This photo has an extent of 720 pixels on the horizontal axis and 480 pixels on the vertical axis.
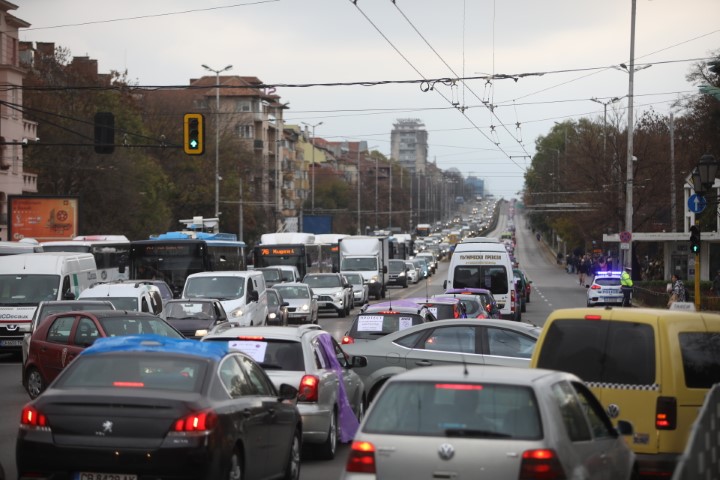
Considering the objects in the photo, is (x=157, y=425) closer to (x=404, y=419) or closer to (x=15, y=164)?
(x=404, y=419)

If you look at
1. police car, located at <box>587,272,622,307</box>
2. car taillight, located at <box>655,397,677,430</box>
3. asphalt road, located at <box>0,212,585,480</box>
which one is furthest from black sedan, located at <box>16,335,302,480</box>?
police car, located at <box>587,272,622,307</box>

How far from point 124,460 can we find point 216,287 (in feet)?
77.5

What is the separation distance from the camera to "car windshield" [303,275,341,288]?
47.7 metres

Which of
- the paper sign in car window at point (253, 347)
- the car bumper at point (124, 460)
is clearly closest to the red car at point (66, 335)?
the paper sign in car window at point (253, 347)

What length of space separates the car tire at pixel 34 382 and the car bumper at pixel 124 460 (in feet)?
33.8

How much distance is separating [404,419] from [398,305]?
542 inches

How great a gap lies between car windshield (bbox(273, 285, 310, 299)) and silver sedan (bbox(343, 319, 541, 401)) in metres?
25.3

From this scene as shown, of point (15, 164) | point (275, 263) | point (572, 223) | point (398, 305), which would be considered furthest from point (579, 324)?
point (572, 223)

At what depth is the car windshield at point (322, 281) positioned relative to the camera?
157ft

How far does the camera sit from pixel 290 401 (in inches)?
431

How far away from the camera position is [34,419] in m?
8.71

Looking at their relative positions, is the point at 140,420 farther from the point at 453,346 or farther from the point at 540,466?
the point at 453,346

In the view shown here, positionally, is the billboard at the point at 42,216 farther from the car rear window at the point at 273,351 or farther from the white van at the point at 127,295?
the car rear window at the point at 273,351

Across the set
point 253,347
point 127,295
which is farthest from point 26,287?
point 253,347
